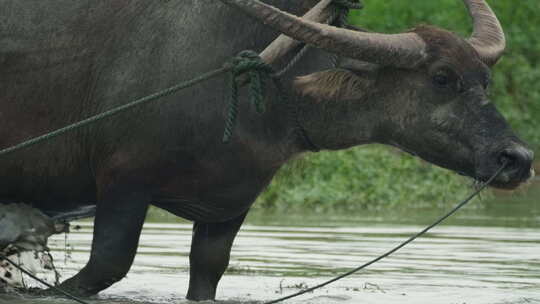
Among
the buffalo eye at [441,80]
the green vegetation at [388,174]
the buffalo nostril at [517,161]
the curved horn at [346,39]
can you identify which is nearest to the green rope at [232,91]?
the curved horn at [346,39]

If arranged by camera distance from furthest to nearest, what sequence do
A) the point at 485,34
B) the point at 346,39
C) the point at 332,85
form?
the point at 485,34 → the point at 332,85 → the point at 346,39

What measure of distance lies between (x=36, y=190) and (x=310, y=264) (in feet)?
9.85

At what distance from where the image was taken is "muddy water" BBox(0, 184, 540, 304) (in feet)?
26.5

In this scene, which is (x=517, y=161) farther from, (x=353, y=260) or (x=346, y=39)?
(x=353, y=260)

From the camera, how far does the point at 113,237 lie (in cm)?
700

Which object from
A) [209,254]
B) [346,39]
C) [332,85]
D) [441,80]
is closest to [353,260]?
[209,254]

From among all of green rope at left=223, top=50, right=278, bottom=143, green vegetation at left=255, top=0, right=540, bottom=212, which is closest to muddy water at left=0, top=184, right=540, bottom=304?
green vegetation at left=255, top=0, right=540, bottom=212

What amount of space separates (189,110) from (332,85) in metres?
0.70

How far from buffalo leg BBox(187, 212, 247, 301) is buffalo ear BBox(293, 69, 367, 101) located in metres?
0.96

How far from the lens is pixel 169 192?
7.04 metres

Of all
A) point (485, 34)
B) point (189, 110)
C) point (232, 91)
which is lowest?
point (189, 110)

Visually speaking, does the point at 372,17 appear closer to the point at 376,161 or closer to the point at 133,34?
the point at 376,161

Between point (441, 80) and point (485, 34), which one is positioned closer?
point (441, 80)

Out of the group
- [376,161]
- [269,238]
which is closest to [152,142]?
[269,238]
